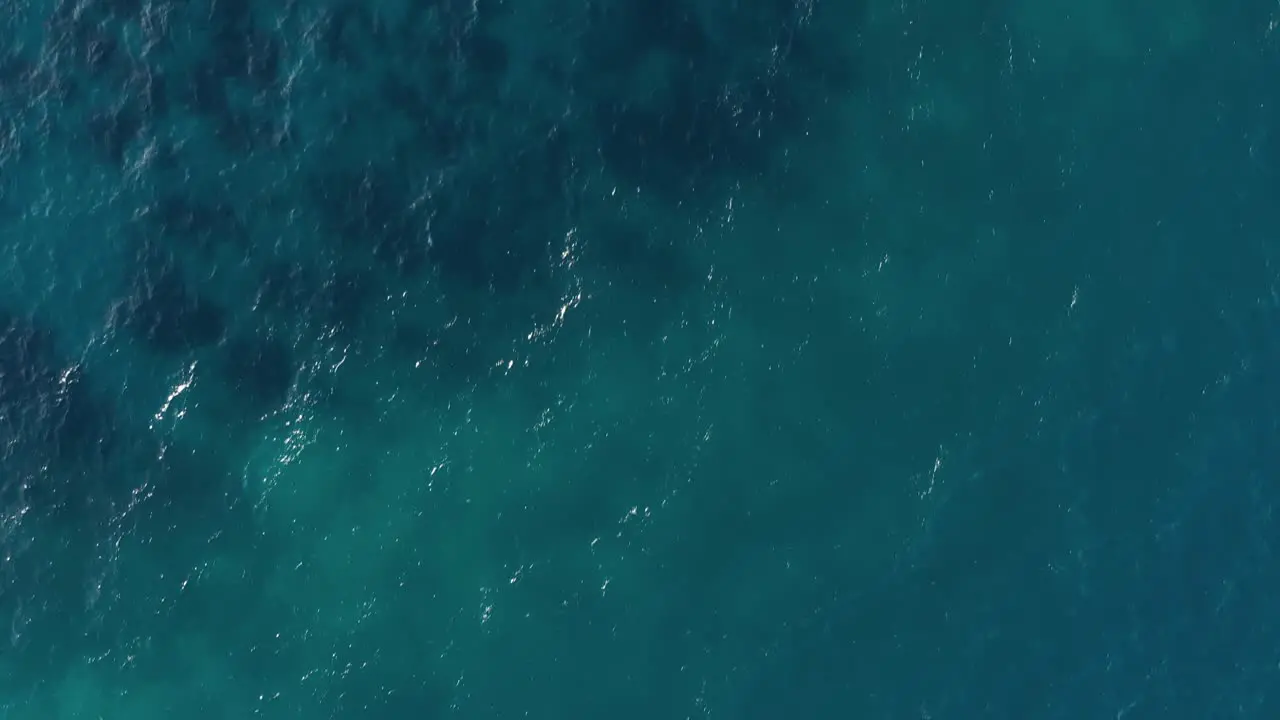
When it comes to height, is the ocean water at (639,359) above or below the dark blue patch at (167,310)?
below

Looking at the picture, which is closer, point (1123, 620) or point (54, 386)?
point (1123, 620)

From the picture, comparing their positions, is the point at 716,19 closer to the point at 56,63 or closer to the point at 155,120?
the point at 155,120

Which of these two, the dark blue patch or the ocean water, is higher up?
the dark blue patch

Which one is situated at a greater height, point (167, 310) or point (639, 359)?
point (167, 310)

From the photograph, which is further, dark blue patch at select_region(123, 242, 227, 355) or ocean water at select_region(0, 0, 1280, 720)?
dark blue patch at select_region(123, 242, 227, 355)

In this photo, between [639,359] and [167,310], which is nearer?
[639,359]

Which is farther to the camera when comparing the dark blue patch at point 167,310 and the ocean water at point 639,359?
the dark blue patch at point 167,310

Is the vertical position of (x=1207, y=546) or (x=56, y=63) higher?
(x=56, y=63)

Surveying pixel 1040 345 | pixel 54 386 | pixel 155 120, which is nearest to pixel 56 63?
pixel 155 120
